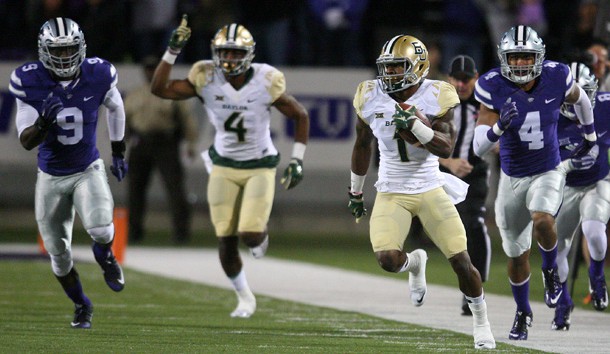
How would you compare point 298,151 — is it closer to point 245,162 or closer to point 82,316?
point 245,162

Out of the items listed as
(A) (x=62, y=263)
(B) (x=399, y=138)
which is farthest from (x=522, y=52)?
(A) (x=62, y=263)

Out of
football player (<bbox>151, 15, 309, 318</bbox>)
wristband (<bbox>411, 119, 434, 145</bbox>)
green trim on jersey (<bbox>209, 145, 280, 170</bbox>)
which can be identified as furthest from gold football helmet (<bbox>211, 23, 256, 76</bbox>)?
wristband (<bbox>411, 119, 434, 145</bbox>)

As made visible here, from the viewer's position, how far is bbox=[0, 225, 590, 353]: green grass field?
25.0ft

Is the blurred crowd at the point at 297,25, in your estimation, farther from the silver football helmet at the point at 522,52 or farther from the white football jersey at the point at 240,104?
the silver football helmet at the point at 522,52

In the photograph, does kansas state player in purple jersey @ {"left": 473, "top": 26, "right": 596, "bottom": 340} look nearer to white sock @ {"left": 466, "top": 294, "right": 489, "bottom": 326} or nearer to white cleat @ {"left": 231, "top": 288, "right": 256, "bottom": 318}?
white sock @ {"left": 466, "top": 294, "right": 489, "bottom": 326}

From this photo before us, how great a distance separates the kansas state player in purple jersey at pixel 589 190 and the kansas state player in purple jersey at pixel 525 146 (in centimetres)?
61

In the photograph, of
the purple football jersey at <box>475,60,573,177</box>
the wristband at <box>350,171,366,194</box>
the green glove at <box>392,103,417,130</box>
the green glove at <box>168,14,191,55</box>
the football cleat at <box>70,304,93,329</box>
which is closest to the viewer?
the green glove at <box>392,103,417,130</box>

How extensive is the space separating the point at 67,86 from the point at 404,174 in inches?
85.3

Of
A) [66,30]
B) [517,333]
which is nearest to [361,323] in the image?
[517,333]

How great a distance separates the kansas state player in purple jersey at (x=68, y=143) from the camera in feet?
27.7

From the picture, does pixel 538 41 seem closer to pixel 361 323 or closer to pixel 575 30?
pixel 361 323

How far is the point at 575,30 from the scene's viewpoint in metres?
16.0

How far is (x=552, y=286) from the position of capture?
8484 mm

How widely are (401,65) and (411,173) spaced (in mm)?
597
